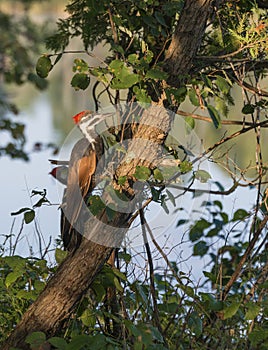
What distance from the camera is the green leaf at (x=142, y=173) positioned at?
1646 millimetres

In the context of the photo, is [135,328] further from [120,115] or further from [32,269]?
[120,115]

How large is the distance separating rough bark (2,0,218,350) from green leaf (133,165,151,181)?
0.07 metres

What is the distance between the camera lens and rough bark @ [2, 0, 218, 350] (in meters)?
1.71

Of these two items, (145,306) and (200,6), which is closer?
(200,6)

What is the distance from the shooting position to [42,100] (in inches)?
484

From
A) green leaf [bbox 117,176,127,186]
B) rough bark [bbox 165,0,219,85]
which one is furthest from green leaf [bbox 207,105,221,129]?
green leaf [bbox 117,176,127,186]

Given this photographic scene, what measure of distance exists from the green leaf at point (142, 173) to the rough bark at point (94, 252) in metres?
0.07

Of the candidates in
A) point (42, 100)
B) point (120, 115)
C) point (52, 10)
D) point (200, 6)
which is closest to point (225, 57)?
point (200, 6)

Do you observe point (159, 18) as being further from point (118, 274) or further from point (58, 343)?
point (58, 343)

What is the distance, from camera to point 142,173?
64.9 inches

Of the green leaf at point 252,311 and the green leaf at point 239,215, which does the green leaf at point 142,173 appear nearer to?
the green leaf at point 252,311

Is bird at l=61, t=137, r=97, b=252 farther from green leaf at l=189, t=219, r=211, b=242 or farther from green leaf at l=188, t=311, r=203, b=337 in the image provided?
green leaf at l=189, t=219, r=211, b=242

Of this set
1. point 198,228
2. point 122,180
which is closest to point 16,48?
point 198,228

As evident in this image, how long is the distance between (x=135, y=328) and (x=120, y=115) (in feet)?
1.93
